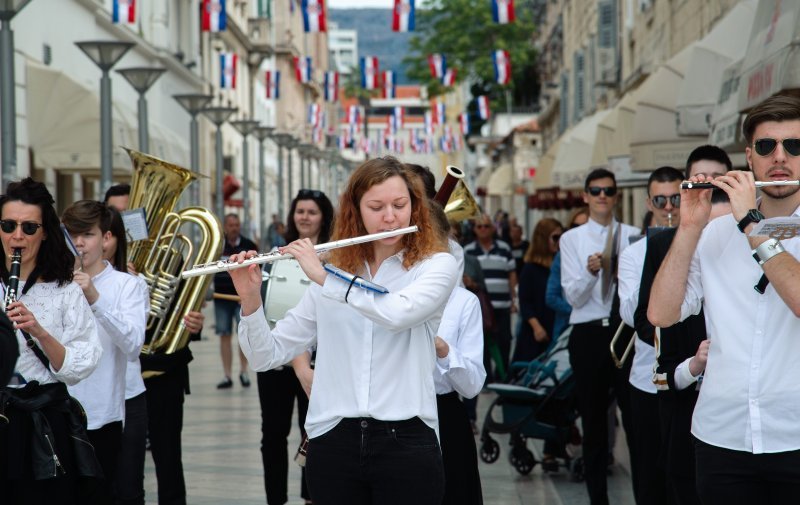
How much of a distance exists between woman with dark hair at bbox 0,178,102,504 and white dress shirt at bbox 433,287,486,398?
53.9 inches

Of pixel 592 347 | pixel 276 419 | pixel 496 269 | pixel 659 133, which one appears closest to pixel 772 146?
pixel 592 347

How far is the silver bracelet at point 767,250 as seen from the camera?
4086 mm

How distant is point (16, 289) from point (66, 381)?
42cm

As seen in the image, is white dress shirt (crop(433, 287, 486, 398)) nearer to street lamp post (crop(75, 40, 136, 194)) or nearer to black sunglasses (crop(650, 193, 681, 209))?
black sunglasses (crop(650, 193, 681, 209))

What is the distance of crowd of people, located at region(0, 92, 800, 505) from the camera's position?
422 cm

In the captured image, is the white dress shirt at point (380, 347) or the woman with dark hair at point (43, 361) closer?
the white dress shirt at point (380, 347)

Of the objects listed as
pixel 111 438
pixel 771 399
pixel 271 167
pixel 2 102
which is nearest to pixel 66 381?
pixel 111 438

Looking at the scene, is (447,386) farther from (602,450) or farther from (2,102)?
(2,102)

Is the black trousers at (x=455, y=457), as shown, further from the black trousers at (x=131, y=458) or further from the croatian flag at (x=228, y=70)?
the croatian flag at (x=228, y=70)

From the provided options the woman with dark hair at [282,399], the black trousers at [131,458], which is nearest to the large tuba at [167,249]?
the woman with dark hair at [282,399]

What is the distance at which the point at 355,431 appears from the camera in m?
4.36

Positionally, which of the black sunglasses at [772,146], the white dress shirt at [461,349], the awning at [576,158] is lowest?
the white dress shirt at [461,349]

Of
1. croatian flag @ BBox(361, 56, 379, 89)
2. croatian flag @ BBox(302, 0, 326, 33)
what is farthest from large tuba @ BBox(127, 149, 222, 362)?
croatian flag @ BBox(361, 56, 379, 89)

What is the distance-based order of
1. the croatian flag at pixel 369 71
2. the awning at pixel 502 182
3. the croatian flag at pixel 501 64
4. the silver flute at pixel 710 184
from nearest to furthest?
1. the silver flute at pixel 710 184
2. the croatian flag at pixel 501 64
3. the croatian flag at pixel 369 71
4. the awning at pixel 502 182
